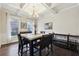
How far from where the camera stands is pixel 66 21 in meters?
1.62

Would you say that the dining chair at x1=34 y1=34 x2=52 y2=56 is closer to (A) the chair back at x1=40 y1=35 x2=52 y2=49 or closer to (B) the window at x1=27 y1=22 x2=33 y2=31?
(A) the chair back at x1=40 y1=35 x2=52 y2=49

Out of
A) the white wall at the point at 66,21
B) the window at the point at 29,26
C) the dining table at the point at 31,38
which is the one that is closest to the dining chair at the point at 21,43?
the dining table at the point at 31,38

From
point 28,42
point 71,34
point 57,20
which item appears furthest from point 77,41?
point 28,42

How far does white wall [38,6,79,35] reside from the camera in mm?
1563

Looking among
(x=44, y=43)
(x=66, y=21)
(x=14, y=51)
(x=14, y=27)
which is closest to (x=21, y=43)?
(x=14, y=51)

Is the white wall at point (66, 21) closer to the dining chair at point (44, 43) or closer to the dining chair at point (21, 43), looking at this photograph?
the dining chair at point (44, 43)

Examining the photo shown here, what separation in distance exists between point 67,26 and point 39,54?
0.75m

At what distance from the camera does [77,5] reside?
158 cm

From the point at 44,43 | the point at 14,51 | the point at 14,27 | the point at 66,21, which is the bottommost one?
the point at 14,51

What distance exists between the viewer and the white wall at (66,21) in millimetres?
1563

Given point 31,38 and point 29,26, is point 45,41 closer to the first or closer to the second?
point 31,38

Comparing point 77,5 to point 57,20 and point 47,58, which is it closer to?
point 57,20

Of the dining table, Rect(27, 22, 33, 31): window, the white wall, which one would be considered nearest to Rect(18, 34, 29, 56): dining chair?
the dining table

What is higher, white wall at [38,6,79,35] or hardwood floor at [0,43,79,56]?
white wall at [38,6,79,35]
